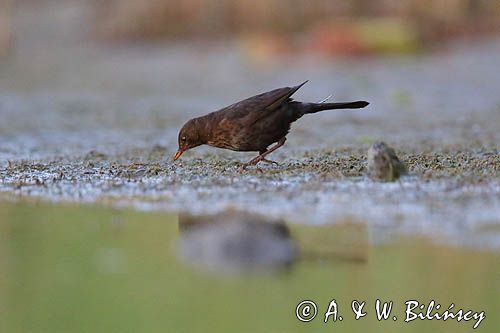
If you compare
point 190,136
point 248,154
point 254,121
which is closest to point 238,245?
point 254,121

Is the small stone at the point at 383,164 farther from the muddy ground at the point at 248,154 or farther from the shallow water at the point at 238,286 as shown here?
the shallow water at the point at 238,286

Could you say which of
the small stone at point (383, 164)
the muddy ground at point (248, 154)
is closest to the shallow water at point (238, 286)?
the muddy ground at point (248, 154)

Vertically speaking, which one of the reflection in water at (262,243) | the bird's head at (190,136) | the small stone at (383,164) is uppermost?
the bird's head at (190,136)

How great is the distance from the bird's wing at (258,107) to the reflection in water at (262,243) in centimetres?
176

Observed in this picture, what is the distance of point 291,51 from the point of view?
18.3m

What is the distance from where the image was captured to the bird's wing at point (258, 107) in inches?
277

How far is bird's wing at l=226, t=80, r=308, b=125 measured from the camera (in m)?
7.04

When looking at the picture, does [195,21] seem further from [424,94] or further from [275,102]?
[275,102]

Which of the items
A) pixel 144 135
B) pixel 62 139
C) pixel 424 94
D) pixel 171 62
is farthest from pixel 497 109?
pixel 171 62

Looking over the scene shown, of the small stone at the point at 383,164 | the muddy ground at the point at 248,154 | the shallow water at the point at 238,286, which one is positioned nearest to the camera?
the shallow water at the point at 238,286

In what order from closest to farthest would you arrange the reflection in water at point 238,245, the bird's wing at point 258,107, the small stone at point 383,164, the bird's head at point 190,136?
the reflection in water at point 238,245
the small stone at point 383,164
the bird's wing at point 258,107
the bird's head at point 190,136

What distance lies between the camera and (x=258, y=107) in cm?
704

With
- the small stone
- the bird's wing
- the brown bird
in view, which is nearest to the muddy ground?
the small stone

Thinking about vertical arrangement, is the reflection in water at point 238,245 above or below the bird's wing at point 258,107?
below
